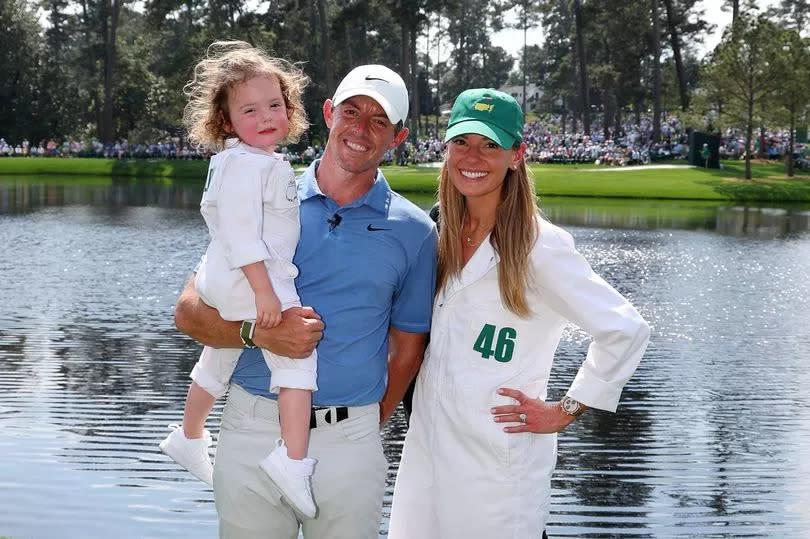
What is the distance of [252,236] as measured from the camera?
3805mm

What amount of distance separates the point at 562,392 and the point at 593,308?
330 inches

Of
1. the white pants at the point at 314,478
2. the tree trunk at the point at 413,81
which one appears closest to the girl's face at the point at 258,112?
the white pants at the point at 314,478

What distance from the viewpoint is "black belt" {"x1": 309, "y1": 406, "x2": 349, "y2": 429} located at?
387 centimetres

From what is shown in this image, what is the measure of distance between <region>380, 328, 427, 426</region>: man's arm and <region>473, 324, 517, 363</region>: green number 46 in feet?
0.80

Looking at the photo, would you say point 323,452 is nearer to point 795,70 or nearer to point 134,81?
point 795,70

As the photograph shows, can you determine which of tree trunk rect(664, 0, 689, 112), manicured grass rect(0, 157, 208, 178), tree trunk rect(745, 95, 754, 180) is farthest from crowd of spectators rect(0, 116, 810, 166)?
tree trunk rect(745, 95, 754, 180)

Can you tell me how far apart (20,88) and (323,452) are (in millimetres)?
71442

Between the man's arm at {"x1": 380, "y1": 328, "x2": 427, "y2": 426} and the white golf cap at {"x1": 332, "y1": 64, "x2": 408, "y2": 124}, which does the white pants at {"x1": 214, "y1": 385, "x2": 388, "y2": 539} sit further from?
the white golf cap at {"x1": 332, "y1": 64, "x2": 408, "y2": 124}

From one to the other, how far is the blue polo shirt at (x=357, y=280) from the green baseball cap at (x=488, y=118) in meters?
0.35

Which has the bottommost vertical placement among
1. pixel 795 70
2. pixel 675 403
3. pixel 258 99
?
pixel 675 403

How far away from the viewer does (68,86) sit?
7550 cm

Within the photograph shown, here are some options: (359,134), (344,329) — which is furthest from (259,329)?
(359,134)

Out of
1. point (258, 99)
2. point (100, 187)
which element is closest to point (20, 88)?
point (100, 187)

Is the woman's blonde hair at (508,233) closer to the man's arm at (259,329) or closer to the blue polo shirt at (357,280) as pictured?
the blue polo shirt at (357,280)
